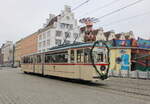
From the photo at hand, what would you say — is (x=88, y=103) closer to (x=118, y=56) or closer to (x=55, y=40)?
(x=118, y=56)

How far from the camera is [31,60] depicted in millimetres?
27203

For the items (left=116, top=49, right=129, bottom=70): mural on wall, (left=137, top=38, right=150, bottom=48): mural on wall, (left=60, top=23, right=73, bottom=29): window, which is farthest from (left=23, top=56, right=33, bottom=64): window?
(left=60, top=23, right=73, bottom=29): window

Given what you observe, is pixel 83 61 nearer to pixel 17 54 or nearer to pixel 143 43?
pixel 143 43

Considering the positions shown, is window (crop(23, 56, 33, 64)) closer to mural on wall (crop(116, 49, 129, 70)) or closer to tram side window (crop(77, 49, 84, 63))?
tram side window (crop(77, 49, 84, 63))

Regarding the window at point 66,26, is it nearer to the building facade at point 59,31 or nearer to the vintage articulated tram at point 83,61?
the building facade at point 59,31

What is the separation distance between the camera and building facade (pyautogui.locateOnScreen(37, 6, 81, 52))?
184 feet

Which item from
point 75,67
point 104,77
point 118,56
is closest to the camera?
point 104,77

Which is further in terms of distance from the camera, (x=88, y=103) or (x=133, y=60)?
(x=133, y=60)

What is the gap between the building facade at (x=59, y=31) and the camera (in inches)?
2212

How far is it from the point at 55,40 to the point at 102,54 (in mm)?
41162

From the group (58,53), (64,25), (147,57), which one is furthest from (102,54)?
(64,25)

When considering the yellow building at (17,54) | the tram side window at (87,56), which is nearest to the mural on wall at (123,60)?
the tram side window at (87,56)

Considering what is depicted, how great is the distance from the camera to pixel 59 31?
57.4 m

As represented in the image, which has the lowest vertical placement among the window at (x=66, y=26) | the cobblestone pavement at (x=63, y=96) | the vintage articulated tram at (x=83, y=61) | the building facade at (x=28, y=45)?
the cobblestone pavement at (x=63, y=96)
